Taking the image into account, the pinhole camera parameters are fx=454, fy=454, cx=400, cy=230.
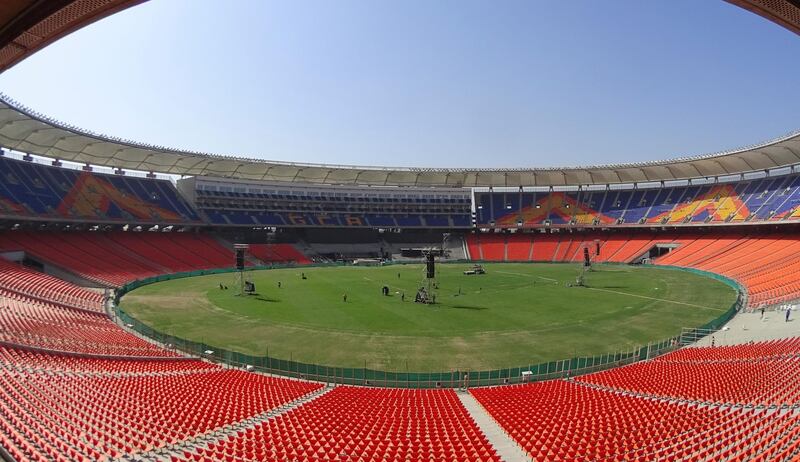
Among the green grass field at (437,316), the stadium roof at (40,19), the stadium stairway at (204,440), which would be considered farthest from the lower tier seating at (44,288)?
the stadium roof at (40,19)

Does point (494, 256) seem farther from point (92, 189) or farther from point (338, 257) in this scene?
point (92, 189)

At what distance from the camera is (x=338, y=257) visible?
87062 millimetres

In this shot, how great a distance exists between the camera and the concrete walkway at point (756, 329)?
92.2 feet

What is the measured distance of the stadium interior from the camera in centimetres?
1205

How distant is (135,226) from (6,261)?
26.0m

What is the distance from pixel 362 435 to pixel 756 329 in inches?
1185

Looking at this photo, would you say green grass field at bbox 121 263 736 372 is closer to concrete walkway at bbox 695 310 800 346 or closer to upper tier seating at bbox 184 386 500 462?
concrete walkway at bbox 695 310 800 346

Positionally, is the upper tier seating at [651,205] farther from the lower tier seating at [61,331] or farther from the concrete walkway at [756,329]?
the lower tier seating at [61,331]

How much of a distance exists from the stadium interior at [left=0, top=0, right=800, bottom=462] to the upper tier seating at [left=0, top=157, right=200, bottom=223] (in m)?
0.34

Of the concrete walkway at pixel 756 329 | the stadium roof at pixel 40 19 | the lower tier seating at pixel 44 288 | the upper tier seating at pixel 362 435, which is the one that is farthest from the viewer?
the lower tier seating at pixel 44 288

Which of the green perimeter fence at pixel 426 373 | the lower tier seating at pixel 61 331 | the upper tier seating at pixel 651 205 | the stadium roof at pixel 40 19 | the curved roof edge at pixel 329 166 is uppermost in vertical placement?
the curved roof edge at pixel 329 166

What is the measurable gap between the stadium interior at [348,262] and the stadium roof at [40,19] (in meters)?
0.03

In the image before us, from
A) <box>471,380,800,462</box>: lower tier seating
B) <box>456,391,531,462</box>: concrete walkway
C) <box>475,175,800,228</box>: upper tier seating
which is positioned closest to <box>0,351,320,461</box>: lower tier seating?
<box>456,391,531,462</box>: concrete walkway

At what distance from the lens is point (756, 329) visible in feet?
99.3
